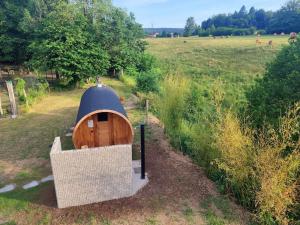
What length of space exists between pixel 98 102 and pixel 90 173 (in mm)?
3343

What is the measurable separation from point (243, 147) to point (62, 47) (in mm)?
15015

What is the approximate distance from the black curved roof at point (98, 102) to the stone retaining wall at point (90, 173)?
238 cm

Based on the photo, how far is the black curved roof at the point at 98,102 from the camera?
955cm

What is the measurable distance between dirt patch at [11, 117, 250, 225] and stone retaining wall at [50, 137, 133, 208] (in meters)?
0.27

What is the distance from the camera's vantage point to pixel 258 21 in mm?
93688

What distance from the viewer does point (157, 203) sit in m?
7.42

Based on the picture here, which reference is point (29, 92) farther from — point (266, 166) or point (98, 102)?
point (266, 166)

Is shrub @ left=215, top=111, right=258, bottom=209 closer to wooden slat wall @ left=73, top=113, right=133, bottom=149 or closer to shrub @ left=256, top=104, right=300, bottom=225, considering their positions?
shrub @ left=256, top=104, right=300, bottom=225

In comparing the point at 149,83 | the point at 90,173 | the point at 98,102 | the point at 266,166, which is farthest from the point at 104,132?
the point at 149,83

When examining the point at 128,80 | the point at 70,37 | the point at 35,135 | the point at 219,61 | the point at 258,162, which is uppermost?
the point at 70,37

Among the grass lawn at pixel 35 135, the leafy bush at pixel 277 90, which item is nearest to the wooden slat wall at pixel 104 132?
the grass lawn at pixel 35 135

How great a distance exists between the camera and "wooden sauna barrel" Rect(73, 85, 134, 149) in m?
9.46

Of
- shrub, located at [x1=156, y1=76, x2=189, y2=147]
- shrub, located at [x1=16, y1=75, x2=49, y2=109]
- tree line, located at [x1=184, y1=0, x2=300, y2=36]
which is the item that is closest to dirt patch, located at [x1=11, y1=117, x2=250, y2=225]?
shrub, located at [x1=156, y1=76, x2=189, y2=147]

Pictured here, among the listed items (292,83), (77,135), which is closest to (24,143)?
(77,135)
